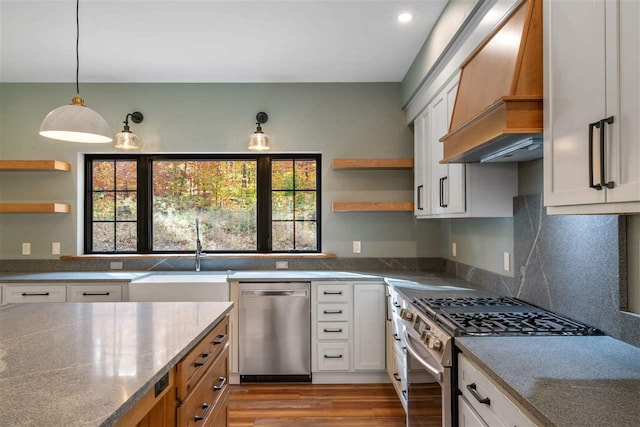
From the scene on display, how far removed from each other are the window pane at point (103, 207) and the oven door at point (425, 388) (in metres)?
3.16

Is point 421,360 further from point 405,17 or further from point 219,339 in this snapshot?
point 405,17

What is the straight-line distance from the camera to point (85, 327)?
5.62ft

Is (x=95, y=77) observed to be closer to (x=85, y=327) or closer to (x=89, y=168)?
(x=89, y=168)

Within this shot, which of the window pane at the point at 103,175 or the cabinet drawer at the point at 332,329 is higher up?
the window pane at the point at 103,175

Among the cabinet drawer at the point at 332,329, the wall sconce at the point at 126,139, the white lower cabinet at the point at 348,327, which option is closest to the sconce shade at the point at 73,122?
the wall sconce at the point at 126,139

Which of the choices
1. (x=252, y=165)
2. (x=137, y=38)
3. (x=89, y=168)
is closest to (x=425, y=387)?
(x=252, y=165)

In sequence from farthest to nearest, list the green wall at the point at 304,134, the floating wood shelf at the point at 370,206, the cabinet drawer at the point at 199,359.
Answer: the green wall at the point at 304,134 → the floating wood shelf at the point at 370,206 → the cabinet drawer at the point at 199,359

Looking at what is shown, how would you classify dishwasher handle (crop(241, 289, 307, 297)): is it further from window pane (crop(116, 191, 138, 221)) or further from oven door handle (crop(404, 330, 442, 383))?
window pane (crop(116, 191, 138, 221))

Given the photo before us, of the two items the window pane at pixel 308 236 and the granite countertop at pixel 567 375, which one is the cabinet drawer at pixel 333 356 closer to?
the window pane at pixel 308 236

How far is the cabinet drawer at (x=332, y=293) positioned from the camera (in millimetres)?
3350

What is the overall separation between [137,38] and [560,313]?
10.6ft

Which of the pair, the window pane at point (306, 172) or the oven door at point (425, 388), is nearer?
the oven door at point (425, 388)

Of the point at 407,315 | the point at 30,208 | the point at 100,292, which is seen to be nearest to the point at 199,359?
the point at 407,315

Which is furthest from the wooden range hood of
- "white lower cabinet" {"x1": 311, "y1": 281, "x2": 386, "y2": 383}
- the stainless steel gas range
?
"white lower cabinet" {"x1": 311, "y1": 281, "x2": 386, "y2": 383}
